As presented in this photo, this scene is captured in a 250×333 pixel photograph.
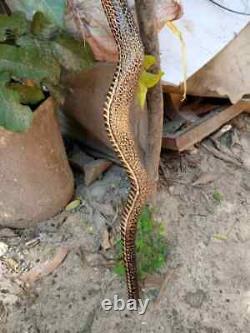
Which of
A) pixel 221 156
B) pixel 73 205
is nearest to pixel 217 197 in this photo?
pixel 221 156

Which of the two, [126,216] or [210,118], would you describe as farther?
[210,118]

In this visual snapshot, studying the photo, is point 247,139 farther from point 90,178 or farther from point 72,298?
point 72,298

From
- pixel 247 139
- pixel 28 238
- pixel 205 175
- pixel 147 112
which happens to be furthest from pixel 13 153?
pixel 247 139

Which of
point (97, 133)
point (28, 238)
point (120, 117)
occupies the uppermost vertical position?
point (120, 117)

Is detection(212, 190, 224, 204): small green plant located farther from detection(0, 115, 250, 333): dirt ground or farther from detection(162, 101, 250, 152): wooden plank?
detection(162, 101, 250, 152): wooden plank

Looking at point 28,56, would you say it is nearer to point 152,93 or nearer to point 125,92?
point 125,92

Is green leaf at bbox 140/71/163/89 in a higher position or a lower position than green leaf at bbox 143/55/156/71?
lower

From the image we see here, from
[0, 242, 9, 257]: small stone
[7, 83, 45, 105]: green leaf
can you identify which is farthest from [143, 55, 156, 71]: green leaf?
[0, 242, 9, 257]: small stone
